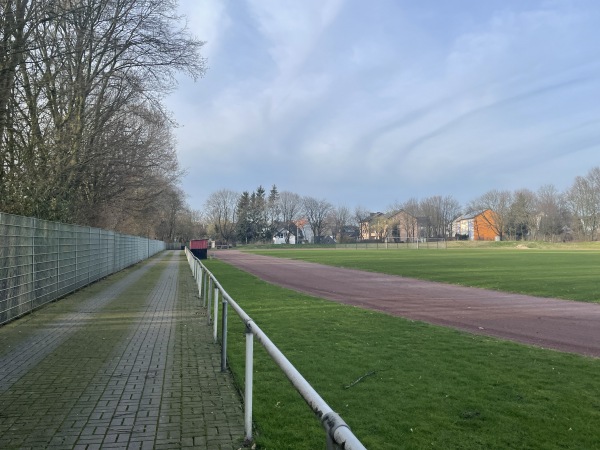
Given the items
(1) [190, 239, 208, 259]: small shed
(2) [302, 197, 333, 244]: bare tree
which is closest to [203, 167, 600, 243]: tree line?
(2) [302, 197, 333, 244]: bare tree

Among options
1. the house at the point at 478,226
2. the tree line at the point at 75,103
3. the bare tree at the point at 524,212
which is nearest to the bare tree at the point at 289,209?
the house at the point at 478,226

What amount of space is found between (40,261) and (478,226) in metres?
125

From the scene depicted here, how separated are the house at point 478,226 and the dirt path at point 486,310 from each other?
9967 centimetres

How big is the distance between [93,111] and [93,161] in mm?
3060

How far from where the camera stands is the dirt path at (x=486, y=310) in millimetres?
9680

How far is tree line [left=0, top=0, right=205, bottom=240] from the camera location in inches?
493

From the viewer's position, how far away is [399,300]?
1568 centimetres

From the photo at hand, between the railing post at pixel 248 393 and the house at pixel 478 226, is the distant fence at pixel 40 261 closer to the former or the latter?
the railing post at pixel 248 393

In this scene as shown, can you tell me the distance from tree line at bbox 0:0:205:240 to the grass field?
903 cm

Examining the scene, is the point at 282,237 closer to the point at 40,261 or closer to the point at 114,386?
the point at 40,261

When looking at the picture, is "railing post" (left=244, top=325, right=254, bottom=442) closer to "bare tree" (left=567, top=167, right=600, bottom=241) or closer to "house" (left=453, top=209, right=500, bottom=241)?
"bare tree" (left=567, top=167, right=600, bottom=241)

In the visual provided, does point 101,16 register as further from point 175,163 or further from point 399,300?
point 175,163

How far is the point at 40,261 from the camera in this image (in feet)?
41.5

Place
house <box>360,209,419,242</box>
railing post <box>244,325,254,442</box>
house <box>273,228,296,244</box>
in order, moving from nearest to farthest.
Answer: railing post <box>244,325,254,442</box> → house <box>360,209,419,242</box> → house <box>273,228,296,244</box>
